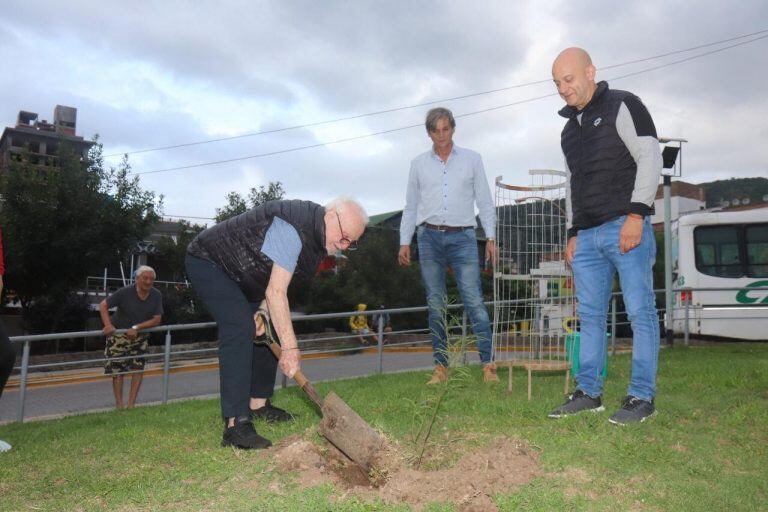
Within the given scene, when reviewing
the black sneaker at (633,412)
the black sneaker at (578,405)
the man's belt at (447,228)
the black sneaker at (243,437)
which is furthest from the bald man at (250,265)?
the man's belt at (447,228)

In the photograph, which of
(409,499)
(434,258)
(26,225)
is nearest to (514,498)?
(409,499)

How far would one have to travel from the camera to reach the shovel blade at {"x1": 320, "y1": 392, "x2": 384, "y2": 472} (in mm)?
2988

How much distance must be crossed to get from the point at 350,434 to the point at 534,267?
9.53 feet

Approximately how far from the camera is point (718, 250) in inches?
586

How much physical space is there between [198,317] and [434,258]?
19207 millimetres

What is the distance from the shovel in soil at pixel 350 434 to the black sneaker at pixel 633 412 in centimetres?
135

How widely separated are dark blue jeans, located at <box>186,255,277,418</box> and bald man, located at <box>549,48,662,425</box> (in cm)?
177

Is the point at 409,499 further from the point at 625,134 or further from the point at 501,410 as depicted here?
the point at 625,134

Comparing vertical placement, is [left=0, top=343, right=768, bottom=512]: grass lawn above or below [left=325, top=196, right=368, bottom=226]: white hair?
below

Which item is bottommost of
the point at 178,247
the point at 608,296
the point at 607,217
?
the point at 608,296

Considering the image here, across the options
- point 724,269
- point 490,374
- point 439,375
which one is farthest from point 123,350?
point 724,269

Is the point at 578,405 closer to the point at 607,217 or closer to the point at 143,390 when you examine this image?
the point at 607,217

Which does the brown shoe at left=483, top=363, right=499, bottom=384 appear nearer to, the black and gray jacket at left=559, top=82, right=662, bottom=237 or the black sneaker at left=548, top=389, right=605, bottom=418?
the black sneaker at left=548, top=389, right=605, bottom=418

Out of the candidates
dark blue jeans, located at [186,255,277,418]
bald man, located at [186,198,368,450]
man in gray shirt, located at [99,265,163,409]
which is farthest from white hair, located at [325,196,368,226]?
man in gray shirt, located at [99,265,163,409]
